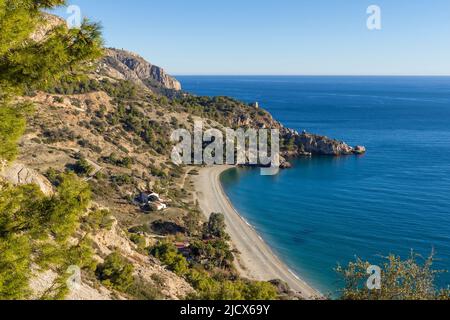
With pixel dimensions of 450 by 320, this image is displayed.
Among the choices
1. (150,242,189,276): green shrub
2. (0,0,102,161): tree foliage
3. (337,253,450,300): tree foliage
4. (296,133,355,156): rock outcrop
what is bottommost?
(150,242,189,276): green shrub

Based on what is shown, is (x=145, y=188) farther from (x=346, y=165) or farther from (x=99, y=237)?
(x=346, y=165)

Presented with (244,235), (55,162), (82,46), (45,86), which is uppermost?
(82,46)

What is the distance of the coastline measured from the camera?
123 feet

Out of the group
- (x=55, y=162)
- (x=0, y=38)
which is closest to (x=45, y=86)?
(x=0, y=38)

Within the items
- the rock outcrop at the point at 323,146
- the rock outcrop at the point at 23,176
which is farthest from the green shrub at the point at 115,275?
the rock outcrop at the point at 323,146

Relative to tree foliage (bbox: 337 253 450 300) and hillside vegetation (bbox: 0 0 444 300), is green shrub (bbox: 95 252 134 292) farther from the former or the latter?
tree foliage (bbox: 337 253 450 300)

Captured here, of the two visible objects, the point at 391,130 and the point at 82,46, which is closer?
the point at 82,46

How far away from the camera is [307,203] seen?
6384cm

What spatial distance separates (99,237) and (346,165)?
236 ft

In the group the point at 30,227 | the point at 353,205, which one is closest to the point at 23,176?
the point at 30,227

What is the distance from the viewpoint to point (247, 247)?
44.7m

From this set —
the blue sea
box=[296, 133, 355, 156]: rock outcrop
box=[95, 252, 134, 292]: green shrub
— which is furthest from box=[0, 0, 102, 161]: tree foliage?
box=[296, 133, 355, 156]: rock outcrop

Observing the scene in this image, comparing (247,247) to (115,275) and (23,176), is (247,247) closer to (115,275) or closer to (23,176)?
(115,275)

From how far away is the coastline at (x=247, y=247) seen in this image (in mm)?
37531
